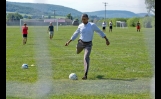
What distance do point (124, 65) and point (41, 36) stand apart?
9659 millimetres

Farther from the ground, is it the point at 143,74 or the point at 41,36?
the point at 41,36

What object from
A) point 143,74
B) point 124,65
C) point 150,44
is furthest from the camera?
point 124,65

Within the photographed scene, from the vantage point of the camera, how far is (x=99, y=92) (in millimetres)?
7582

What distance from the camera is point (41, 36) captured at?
364cm

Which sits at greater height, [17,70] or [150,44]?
[150,44]

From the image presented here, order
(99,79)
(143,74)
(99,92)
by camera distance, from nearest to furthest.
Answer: (99,92)
(99,79)
(143,74)

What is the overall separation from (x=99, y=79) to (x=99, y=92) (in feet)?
6.98

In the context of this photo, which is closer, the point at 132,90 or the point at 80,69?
the point at 132,90

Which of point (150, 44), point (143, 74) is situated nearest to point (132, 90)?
point (143, 74)
